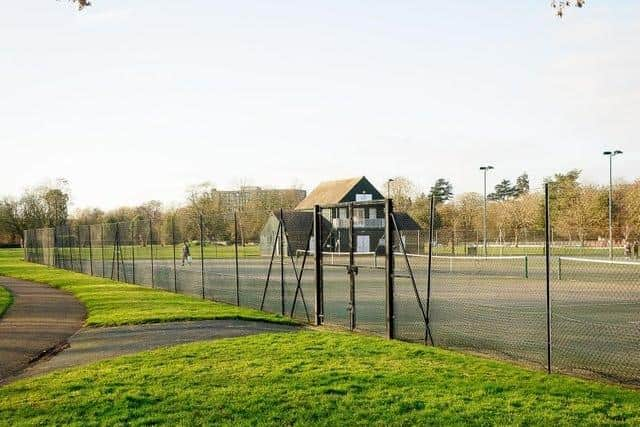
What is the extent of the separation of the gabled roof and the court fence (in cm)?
2879

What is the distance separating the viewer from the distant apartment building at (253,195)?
76.1 m

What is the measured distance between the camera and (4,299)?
58.7 feet

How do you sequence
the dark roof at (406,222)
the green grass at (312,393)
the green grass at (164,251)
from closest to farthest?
A: 1. the green grass at (312,393)
2. the green grass at (164,251)
3. the dark roof at (406,222)

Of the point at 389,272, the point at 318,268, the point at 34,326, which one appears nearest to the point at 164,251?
the point at 34,326

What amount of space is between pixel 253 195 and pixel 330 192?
56.5 ft

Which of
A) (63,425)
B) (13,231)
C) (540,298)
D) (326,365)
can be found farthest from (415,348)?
(13,231)

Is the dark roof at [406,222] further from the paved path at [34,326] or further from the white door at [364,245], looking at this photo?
the paved path at [34,326]

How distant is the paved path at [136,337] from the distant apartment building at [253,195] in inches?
2420

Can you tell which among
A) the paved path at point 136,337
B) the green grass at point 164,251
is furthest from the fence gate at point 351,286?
the green grass at point 164,251

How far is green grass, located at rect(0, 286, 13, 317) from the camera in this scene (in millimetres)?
15703

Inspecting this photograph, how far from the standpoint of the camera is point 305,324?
41.2 ft

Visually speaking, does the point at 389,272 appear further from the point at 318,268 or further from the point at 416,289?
the point at 318,268

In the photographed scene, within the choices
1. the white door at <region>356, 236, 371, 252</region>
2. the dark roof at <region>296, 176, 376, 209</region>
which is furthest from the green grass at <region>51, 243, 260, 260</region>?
the dark roof at <region>296, 176, 376, 209</region>

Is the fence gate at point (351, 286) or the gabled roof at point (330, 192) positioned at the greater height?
the gabled roof at point (330, 192)
